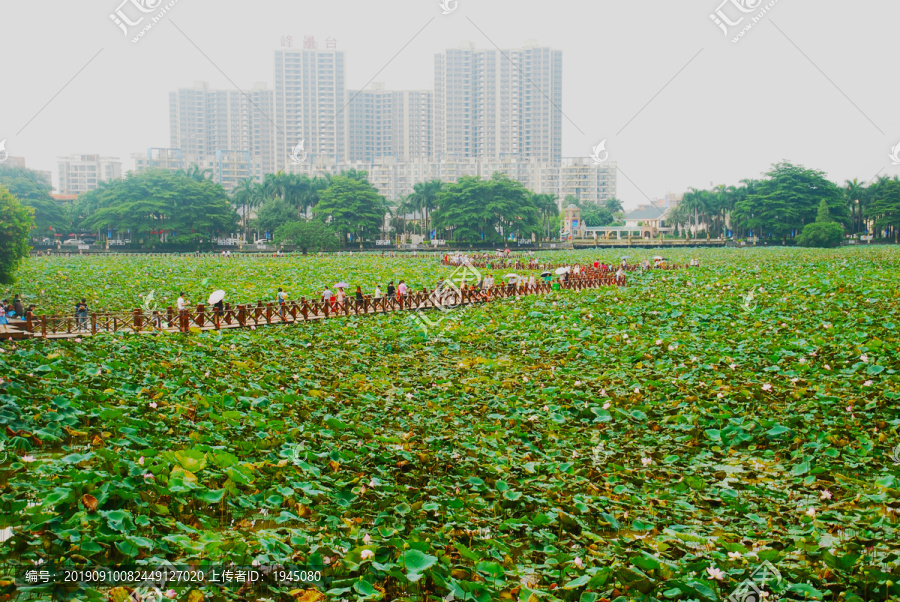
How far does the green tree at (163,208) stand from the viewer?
5516 centimetres

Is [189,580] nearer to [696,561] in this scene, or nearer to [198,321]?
[696,561]

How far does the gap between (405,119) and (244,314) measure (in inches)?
4695

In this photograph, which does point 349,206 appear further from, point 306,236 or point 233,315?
point 233,315

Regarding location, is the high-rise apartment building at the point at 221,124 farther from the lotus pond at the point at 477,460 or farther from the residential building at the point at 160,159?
the lotus pond at the point at 477,460

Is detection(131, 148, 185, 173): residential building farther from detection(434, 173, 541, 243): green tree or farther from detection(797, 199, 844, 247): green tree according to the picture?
detection(797, 199, 844, 247): green tree

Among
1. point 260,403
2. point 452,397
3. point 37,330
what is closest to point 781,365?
point 452,397

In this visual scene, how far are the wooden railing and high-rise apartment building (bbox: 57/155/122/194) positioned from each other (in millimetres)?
107011

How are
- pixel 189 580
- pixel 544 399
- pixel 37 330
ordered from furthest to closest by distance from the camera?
pixel 37 330 → pixel 544 399 → pixel 189 580

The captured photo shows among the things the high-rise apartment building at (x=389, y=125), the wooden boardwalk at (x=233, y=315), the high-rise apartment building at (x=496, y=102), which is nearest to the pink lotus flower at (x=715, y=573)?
the wooden boardwalk at (x=233, y=315)

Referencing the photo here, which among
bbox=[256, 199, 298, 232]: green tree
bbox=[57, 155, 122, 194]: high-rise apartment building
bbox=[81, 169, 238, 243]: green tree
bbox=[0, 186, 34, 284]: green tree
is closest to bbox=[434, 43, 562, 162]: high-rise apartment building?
bbox=[57, 155, 122, 194]: high-rise apartment building

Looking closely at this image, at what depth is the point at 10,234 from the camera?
20.5 m

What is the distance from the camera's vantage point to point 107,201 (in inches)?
2260

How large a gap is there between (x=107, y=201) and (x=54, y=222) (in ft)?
18.1

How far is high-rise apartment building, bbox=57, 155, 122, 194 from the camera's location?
112188 mm
